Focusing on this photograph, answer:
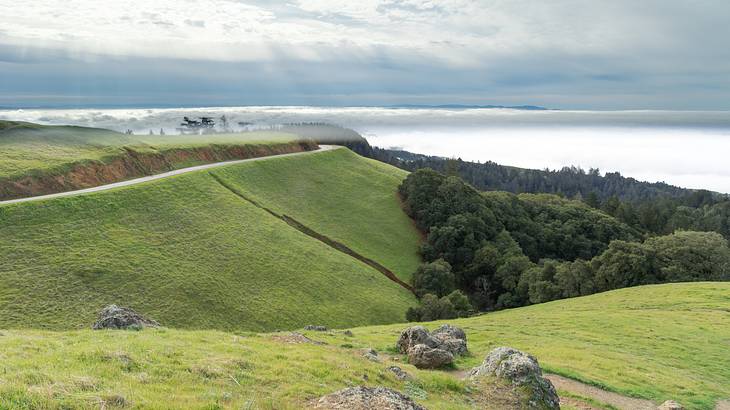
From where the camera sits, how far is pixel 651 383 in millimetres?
23688

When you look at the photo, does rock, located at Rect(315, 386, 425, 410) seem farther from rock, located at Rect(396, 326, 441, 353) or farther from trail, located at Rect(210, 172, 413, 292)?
trail, located at Rect(210, 172, 413, 292)

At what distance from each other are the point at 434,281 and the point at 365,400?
54829mm

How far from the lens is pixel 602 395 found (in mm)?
21938

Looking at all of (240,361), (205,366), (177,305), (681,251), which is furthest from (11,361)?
(681,251)

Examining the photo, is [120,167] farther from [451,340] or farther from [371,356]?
[371,356]

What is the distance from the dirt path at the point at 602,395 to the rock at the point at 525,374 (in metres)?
5.08

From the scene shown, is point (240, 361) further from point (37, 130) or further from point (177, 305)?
point (37, 130)

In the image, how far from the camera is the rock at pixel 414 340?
24.8 meters

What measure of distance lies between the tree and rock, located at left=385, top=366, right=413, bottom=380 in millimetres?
47289

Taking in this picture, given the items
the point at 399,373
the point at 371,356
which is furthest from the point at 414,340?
the point at 399,373

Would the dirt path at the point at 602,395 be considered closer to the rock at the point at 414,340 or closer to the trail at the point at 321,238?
the rock at the point at 414,340

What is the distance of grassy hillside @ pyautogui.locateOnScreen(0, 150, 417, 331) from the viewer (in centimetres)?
3934

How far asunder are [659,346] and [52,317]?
146 feet

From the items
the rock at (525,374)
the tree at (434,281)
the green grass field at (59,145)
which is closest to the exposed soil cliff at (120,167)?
the green grass field at (59,145)
